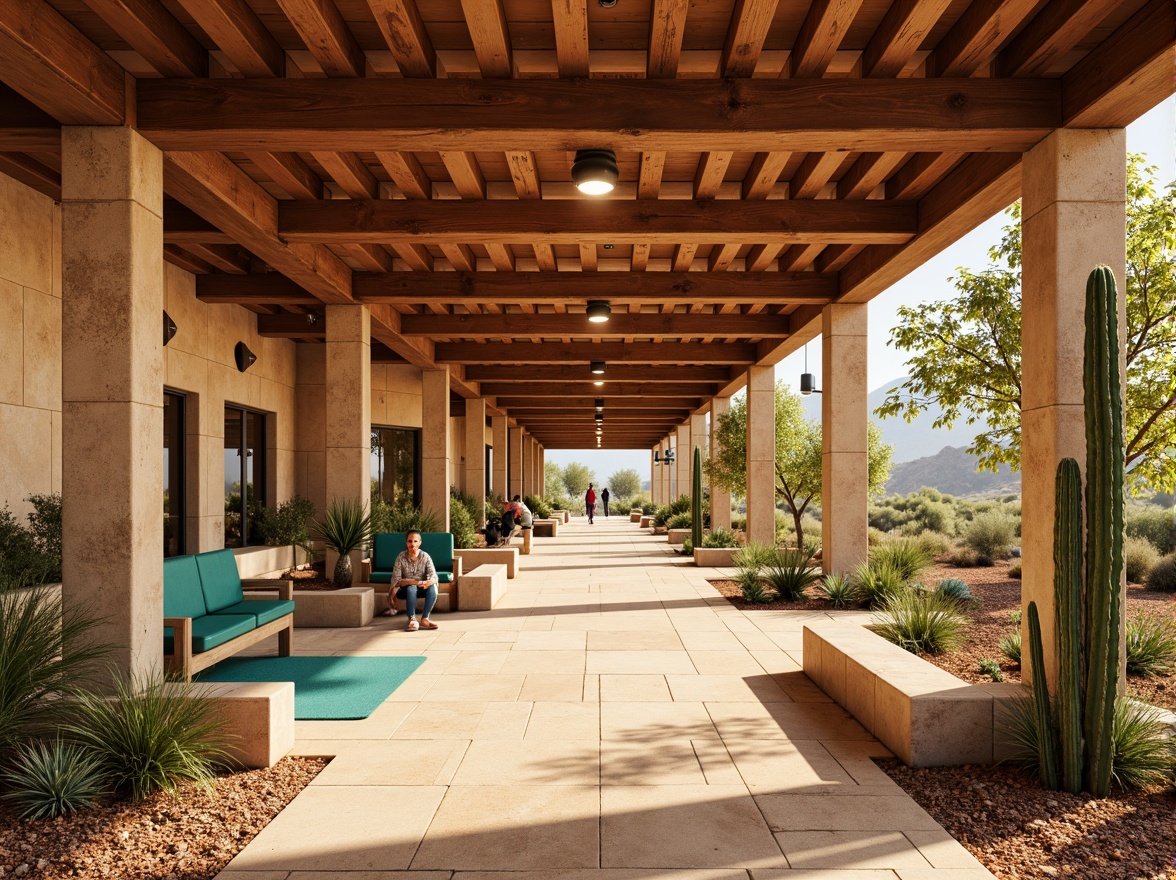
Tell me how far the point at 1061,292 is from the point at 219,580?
6.65 metres

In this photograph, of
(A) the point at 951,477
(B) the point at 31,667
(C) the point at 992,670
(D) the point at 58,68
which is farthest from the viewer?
(A) the point at 951,477

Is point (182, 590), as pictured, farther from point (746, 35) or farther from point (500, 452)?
point (500, 452)

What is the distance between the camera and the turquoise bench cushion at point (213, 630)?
5.45m

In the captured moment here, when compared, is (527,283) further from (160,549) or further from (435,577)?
(160,549)

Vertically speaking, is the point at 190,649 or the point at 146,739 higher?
the point at 190,649

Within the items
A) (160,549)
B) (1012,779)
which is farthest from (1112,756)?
(160,549)

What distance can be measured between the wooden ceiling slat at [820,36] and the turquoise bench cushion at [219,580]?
5.78 m

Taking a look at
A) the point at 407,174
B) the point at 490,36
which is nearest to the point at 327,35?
the point at 490,36

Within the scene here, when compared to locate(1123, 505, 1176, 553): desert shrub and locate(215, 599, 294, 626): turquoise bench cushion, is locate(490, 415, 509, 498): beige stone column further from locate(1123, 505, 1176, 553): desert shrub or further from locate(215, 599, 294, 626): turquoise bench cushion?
locate(215, 599, 294, 626): turquoise bench cushion

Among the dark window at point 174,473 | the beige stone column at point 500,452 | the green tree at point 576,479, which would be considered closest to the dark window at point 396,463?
the dark window at point 174,473

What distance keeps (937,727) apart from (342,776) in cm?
322

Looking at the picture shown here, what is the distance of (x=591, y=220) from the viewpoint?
7520 millimetres

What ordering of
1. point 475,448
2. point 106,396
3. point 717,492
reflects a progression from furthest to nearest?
1. point 475,448
2. point 717,492
3. point 106,396

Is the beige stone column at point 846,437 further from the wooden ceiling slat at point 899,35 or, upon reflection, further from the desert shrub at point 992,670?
the wooden ceiling slat at point 899,35
